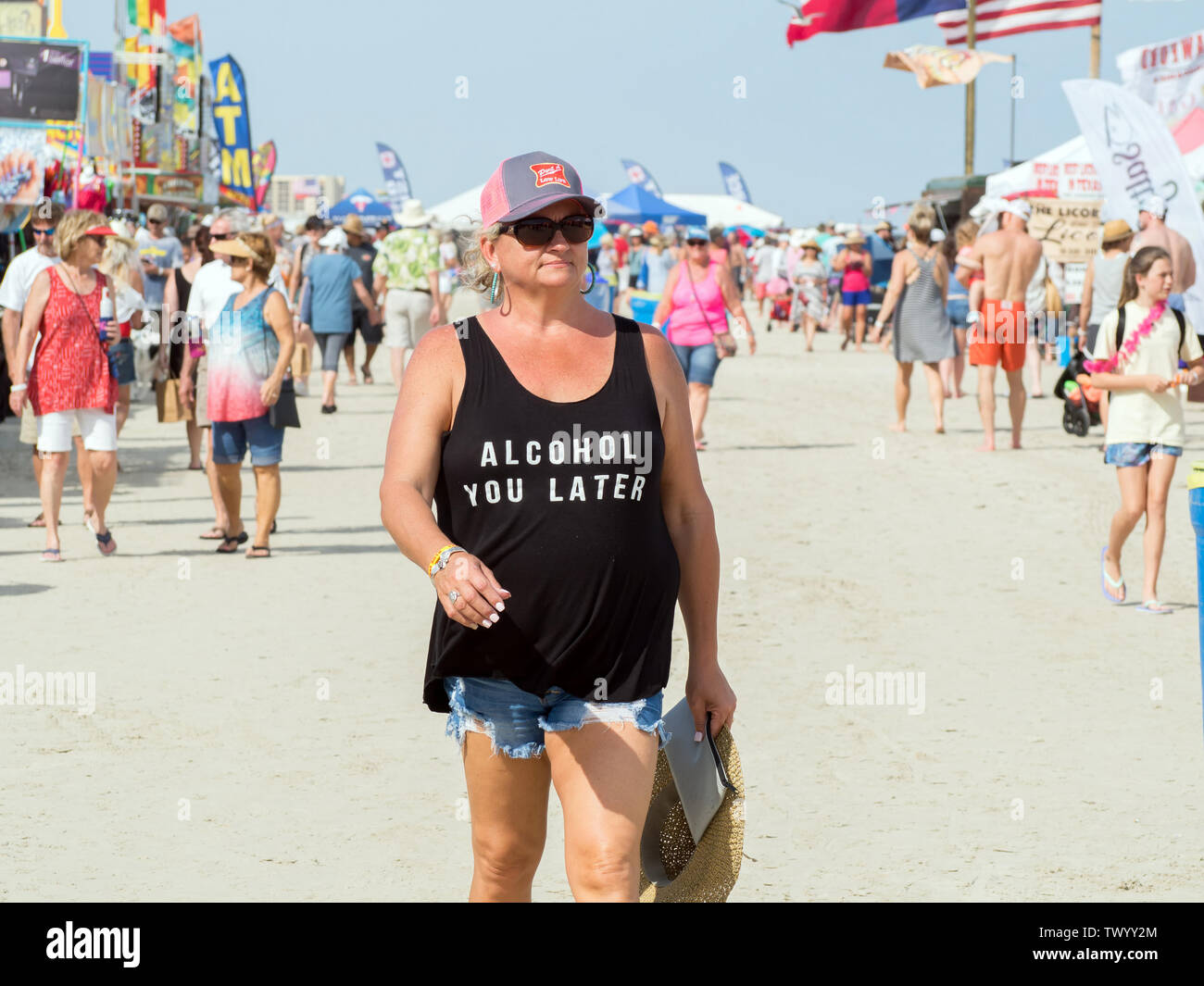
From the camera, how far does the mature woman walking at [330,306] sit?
1752 cm

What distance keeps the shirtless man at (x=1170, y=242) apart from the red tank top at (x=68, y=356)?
25.4 feet

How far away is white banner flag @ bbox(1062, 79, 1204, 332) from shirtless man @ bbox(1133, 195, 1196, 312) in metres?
0.10

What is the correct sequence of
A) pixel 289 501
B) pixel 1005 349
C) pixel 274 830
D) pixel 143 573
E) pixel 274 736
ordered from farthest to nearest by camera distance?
1. pixel 1005 349
2. pixel 289 501
3. pixel 143 573
4. pixel 274 736
5. pixel 274 830

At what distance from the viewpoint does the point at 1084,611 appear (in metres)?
8.42

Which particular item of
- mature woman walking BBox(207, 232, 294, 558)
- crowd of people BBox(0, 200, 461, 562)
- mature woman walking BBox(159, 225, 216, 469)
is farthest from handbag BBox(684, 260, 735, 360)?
mature woman walking BBox(207, 232, 294, 558)

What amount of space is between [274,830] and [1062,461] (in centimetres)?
1002

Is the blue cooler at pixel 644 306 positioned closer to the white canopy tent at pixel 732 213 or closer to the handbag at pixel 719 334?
the handbag at pixel 719 334

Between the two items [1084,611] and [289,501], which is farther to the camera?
[289,501]

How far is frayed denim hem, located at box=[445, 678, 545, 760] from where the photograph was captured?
3.35m

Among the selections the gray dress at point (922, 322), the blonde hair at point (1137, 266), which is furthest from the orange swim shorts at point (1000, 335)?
the blonde hair at point (1137, 266)

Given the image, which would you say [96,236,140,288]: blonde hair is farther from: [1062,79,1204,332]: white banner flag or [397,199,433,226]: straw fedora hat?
[1062,79,1204,332]: white banner flag
